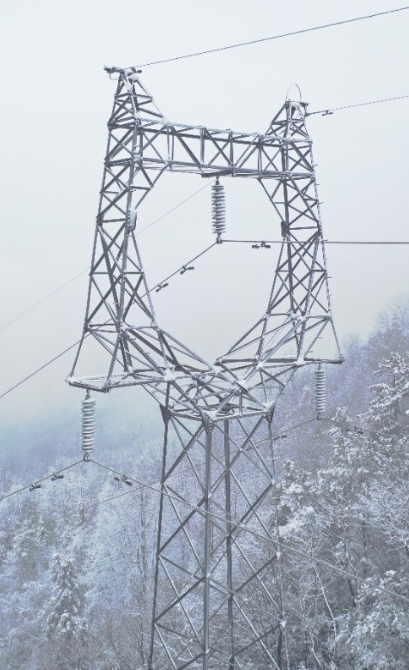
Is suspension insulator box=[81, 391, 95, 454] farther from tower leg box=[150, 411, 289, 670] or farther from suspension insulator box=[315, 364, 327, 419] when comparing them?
suspension insulator box=[315, 364, 327, 419]

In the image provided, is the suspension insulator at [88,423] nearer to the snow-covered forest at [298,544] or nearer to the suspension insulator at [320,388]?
the snow-covered forest at [298,544]

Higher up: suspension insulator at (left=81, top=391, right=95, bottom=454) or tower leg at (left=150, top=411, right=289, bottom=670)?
suspension insulator at (left=81, top=391, right=95, bottom=454)

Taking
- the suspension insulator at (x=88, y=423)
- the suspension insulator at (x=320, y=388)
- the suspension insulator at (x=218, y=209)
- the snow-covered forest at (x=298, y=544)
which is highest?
the suspension insulator at (x=218, y=209)

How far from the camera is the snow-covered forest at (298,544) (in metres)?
18.9

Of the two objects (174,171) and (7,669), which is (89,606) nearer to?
(7,669)

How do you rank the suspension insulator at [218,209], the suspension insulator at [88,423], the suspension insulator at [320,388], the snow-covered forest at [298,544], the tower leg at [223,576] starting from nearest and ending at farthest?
the suspension insulator at [88,423]
the tower leg at [223,576]
the suspension insulator at [218,209]
the suspension insulator at [320,388]
the snow-covered forest at [298,544]

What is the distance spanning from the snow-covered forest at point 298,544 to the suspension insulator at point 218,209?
4.60 m

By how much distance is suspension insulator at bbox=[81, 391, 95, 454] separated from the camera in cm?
1022

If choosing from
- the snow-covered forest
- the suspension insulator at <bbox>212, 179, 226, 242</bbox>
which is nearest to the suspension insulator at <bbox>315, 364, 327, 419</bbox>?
the snow-covered forest

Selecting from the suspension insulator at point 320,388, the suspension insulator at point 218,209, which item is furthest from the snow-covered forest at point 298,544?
the suspension insulator at point 218,209

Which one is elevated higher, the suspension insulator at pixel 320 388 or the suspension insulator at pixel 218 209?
the suspension insulator at pixel 218 209

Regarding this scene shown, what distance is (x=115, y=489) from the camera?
56156 millimetres

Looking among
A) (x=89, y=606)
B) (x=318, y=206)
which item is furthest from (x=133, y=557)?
(x=318, y=206)

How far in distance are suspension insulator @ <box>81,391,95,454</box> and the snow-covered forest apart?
36.8 inches
